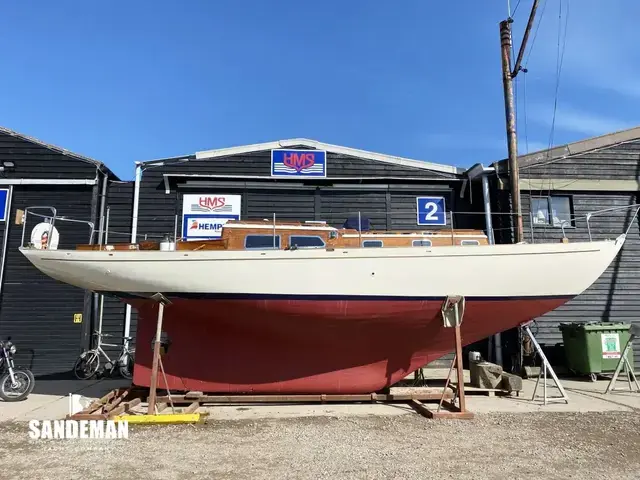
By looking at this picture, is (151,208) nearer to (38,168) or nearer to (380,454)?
(38,168)

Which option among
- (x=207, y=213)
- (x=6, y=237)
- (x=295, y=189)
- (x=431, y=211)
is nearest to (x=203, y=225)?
(x=207, y=213)

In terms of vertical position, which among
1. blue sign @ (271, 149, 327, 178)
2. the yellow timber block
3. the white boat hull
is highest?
blue sign @ (271, 149, 327, 178)

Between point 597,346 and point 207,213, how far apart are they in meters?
8.80

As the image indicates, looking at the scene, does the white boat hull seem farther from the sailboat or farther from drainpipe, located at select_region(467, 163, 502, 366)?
drainpipe, located at select_region(467, 163, 502, 366)

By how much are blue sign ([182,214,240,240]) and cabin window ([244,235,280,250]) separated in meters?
3.33

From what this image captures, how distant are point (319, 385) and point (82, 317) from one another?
5.94m

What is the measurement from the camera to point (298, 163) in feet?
35.1

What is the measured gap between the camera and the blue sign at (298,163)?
10648 millimetres

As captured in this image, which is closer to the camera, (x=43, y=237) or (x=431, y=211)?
(x=43, y=237)

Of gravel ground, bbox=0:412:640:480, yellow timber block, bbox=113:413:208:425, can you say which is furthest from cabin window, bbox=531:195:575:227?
yellow timber block, bbox=113:413:208:425

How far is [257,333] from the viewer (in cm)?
699

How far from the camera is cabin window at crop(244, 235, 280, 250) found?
713 cm

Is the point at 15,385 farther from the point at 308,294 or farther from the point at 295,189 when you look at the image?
the point at 295,189

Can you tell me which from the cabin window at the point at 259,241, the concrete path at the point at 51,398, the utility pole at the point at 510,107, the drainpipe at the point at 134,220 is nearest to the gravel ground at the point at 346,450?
the concrete path at the point at 51,398
